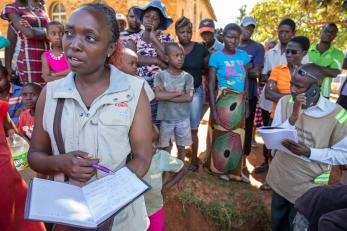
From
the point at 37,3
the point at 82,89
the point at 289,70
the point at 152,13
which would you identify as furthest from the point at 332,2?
the point at 82,89

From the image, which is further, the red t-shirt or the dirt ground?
the dirt ground

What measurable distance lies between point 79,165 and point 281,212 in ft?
6.99

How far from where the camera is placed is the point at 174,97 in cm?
319

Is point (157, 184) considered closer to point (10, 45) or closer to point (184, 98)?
point (184, 98)

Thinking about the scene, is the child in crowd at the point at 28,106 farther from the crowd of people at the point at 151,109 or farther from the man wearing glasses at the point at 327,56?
the man wearing glasses at the point at 327,56

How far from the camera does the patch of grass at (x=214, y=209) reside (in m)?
3.47

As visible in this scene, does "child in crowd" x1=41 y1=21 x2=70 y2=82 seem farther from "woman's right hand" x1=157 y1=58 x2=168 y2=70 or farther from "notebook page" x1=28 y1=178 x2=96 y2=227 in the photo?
"notebook page" x1=28 y1=178 x2=96 y2=227

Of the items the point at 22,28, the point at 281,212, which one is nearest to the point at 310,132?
the point at 281,212

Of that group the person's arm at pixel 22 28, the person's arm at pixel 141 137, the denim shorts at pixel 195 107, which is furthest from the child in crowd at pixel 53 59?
the person's arm at pixel 141 137

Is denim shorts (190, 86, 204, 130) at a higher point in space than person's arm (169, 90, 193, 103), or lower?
lower

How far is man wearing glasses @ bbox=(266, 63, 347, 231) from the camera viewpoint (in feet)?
7.30

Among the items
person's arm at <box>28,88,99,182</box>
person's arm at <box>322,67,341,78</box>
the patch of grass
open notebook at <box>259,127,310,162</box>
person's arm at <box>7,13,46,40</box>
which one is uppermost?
person's arm at <box>7,13,46,40</box>

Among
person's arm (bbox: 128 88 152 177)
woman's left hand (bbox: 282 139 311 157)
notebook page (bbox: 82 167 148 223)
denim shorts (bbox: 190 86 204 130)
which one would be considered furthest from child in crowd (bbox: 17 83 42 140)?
woman's left hand (bbox: 282 139 311 157)

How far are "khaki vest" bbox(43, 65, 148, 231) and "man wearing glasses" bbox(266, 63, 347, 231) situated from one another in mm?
1468
